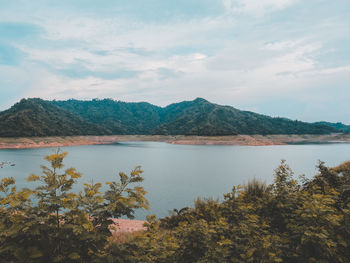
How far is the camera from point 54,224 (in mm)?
3857

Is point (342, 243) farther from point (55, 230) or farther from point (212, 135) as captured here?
point (212, 135)

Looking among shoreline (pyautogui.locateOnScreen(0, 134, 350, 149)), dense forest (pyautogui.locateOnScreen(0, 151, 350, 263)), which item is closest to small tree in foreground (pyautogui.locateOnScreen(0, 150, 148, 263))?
dense forest (pyautogui.locateOnScreen(0, 151, 350, 263))

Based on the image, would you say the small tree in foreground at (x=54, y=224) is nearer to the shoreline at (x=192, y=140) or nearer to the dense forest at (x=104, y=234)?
the dense forest at (x=104, y=234)

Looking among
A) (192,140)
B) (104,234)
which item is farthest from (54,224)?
(192,140)

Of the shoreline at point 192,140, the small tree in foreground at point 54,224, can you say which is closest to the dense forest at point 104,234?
the small tree in foreground at point 54,224

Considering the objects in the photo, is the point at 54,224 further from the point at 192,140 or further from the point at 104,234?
the point at 192,140

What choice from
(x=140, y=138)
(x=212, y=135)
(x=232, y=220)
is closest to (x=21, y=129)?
(x=140, y=138)

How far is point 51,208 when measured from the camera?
379cm

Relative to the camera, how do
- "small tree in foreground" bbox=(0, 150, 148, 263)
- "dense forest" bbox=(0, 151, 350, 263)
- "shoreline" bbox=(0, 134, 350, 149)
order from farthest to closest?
"shoreline" bbox=(0, 134, 350, 149)
"dense forest" bbox=(0, 151, 350, 263)
"small tree in foreground" bbox=(0, 150, 148, 263)

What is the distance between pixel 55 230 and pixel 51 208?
40 centimetres

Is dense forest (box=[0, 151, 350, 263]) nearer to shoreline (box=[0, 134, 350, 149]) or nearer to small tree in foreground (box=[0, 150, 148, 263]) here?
small tree in foreground (box=[0, 150, 148, 263])

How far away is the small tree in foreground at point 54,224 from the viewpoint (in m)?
3.48

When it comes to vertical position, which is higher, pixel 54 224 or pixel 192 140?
pixel 54 224

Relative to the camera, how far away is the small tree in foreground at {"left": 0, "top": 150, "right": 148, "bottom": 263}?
3.48 m
